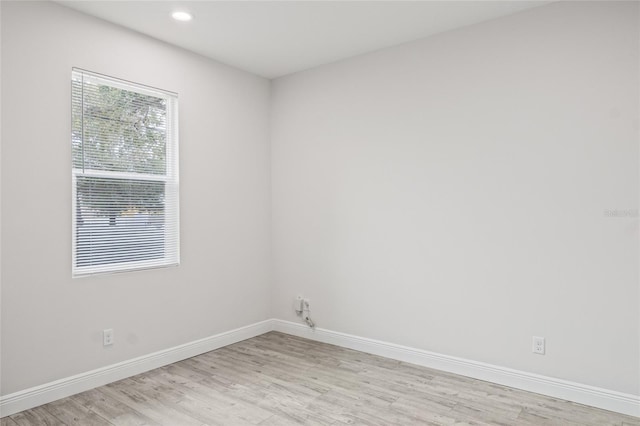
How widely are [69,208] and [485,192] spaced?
3022mm

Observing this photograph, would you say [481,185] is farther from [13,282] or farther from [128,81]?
[13,282]

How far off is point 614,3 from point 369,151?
1.99m

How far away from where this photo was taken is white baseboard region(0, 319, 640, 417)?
2.70 meters

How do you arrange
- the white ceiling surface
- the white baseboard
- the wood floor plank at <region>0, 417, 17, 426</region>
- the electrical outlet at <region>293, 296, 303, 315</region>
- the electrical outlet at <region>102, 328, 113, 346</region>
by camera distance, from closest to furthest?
the wood floor plank at <region>0, 417, 17, 426</region> → the white baseboard → the white ceiling surface → the electrical outlet at <region>102, 328, 113, 346</region> → the electrical outlet at <region>293, 296, 303, 315</region>

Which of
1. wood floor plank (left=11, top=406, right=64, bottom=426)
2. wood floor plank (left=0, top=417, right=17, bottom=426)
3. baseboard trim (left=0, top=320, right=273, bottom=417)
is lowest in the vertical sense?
wood floor plank (left=11, top=406, right=64, bottom=426)

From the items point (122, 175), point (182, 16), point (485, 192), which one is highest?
point (182, 16)

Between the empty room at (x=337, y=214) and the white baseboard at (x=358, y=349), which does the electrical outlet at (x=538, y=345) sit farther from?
the white baseboard at (x=358, y=349)

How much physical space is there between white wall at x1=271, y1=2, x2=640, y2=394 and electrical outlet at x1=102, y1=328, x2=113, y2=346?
5.87ft

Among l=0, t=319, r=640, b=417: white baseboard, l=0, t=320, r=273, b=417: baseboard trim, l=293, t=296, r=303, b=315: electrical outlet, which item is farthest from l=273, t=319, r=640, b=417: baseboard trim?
l=0, t=320, r=273, b=417: baseboard trim

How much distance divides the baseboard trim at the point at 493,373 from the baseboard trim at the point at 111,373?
2.54 feet

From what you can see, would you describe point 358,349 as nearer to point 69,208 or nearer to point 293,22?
point 69,208

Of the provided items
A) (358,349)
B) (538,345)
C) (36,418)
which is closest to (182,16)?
(36,418)

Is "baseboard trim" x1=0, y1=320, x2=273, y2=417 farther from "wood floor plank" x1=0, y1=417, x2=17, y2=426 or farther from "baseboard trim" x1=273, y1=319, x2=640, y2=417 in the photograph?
"baseboard trim" x1=273, y1=319, x2=640, y2=417

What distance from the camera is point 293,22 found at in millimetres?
3209
